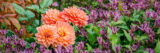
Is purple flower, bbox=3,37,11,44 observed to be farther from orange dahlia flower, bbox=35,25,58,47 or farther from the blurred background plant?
orange dahlia flower, bbox=35,25,58,47

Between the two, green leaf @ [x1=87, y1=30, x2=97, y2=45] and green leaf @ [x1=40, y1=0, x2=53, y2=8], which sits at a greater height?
green leaf @ [x1=40, y1=0, x2=53, y2=8]

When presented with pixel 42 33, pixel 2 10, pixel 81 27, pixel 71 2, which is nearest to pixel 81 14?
pixel 81 27

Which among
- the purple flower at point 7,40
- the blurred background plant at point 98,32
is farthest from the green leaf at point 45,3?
the purple flower at point 7,40

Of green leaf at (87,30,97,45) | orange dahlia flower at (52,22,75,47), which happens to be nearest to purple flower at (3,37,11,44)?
orange dahlia flower at (52,22,75,47)

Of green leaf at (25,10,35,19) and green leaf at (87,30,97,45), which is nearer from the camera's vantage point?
green leaf at (87,30,97,45)

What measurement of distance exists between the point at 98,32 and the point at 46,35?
493 millimetres

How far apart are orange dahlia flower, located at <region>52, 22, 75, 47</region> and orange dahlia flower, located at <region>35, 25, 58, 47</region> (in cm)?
5

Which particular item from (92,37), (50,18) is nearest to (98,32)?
(92,37)

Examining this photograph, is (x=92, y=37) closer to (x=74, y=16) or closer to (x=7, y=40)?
(x=74, y=16)

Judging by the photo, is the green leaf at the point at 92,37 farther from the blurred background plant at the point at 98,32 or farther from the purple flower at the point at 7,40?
the purple flower at the point at 7,40

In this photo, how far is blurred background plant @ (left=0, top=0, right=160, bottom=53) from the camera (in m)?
1.78

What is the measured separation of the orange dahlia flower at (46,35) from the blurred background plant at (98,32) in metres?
0.05

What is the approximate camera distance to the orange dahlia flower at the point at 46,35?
5.83 feet

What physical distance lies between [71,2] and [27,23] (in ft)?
4.25
